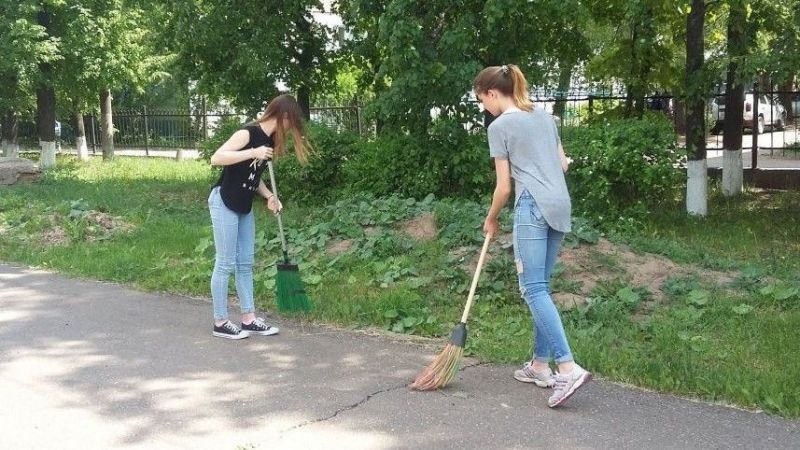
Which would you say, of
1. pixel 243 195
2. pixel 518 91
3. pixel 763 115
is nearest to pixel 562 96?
pixel 763 115

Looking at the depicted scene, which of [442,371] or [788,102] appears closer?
[442,371]

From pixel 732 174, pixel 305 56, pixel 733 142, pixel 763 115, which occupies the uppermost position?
pixel 305 56

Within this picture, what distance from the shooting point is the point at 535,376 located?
14.8 ft

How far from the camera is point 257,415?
414cm

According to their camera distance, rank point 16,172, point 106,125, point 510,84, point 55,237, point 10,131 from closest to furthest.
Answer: point 510,84
point 55,237
point 16,172
point 10,131
point 106,125

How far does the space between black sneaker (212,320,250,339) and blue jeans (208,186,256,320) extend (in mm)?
59

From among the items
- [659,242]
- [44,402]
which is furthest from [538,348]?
[659,242]

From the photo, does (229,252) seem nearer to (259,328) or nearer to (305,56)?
(259,328)

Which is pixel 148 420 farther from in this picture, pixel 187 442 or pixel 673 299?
pixel 673 299

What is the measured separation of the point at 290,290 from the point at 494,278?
155cm

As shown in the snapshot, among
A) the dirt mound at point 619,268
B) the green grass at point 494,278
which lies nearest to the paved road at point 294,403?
the green grass at point 494,278

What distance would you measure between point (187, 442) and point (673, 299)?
12.3 feet

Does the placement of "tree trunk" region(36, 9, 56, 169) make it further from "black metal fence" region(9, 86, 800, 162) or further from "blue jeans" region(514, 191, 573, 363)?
"blue jeans" region(514, 191, 573, 363)

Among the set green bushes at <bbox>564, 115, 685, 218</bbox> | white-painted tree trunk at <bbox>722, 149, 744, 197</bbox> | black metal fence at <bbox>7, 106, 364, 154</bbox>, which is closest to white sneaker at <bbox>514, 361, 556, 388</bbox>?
green bushes at <bbox>564, 115, 685, 218</bbox>
